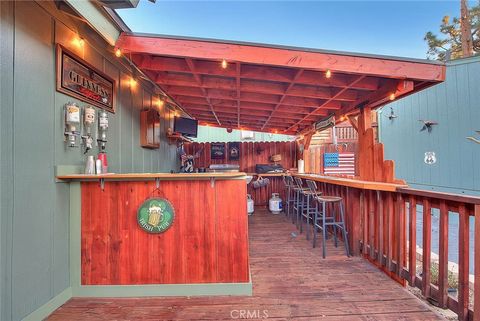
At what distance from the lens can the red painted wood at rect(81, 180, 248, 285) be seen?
7.42ft

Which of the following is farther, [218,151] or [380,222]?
[218,151]

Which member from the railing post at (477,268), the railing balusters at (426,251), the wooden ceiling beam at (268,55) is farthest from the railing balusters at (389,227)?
the wooden ceiling beam at (268,55)

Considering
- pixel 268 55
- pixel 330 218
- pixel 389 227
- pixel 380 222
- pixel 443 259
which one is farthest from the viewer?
pixel 330 218

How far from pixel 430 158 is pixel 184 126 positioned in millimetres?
7293

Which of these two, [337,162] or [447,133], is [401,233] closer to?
[337,162]

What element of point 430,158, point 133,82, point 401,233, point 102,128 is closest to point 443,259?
point 401,233

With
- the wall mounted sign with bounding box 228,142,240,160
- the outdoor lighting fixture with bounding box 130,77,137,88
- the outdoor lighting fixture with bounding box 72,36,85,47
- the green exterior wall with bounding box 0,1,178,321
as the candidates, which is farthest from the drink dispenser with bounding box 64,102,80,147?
the wall mounted sign with bounding box 228,142,240,160

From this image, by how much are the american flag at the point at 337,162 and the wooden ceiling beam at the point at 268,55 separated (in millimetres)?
4566

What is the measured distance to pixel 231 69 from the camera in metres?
3.11

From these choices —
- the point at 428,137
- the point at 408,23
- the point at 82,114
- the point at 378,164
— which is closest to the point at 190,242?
the point at 82,114

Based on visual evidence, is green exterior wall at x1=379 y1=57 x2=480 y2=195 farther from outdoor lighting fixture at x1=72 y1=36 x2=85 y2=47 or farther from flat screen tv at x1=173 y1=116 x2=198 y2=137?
outdoor lighting fixture at x1=72 y1=36 x2=85 y2=47

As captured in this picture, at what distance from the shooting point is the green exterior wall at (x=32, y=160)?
1.60 m

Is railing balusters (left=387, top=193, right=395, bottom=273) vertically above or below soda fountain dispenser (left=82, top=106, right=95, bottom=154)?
below

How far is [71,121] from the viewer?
2.12m
